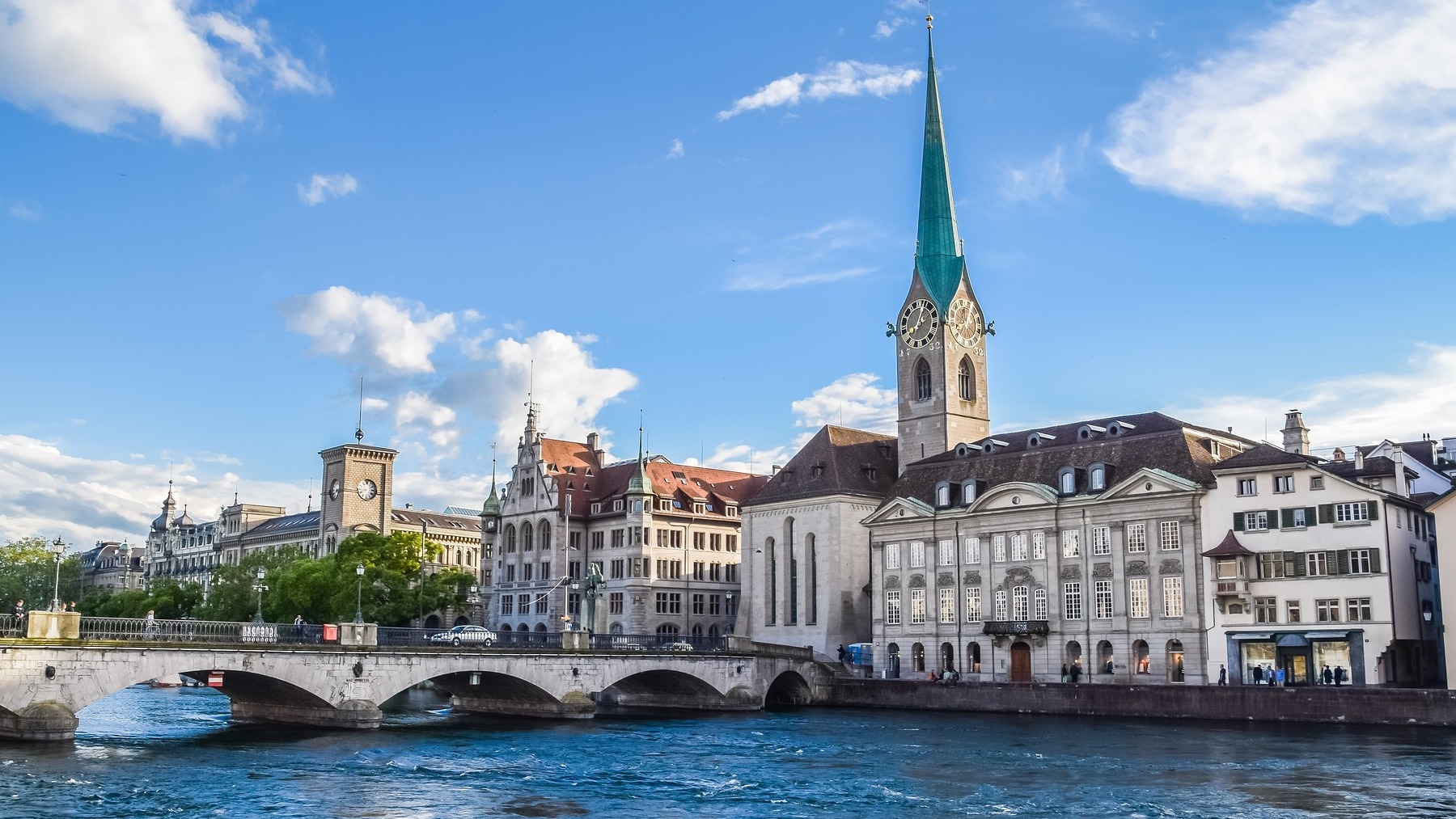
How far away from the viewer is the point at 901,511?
282ft

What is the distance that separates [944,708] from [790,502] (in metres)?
27.8

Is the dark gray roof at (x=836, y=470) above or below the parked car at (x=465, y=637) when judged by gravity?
above

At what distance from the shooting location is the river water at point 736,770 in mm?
36562

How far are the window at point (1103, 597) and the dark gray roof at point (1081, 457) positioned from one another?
526 centimetres

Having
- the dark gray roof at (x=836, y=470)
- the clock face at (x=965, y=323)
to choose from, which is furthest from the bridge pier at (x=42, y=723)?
the clock face at (x=965, y=323)

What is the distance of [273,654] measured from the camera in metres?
54.5

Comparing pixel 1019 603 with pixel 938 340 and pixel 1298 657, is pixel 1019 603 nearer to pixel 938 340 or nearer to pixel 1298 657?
pixel 1298 657

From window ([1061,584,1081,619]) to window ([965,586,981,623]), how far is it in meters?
5.73

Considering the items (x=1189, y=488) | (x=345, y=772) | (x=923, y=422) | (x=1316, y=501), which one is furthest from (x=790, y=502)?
(x=345, y=772)

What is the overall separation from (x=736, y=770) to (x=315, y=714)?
2207cm

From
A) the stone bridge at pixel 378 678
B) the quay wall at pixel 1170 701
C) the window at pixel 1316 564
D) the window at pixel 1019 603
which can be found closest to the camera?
the stone bridge at pixel 378 678

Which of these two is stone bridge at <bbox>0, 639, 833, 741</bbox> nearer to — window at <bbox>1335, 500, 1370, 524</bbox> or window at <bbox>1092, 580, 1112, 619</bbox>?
window at <bbox>1092, 580, 1112, 619</bbox>

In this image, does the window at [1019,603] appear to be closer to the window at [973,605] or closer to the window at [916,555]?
the window at [973,605]

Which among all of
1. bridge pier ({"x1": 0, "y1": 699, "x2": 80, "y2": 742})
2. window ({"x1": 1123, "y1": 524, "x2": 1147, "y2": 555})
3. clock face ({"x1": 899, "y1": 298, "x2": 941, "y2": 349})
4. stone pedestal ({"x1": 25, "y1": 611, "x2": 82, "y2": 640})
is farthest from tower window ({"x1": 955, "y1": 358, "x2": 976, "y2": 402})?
bridge pier ({"x1": 0, "y1": 699, "x2": 80, "y2": 742})
